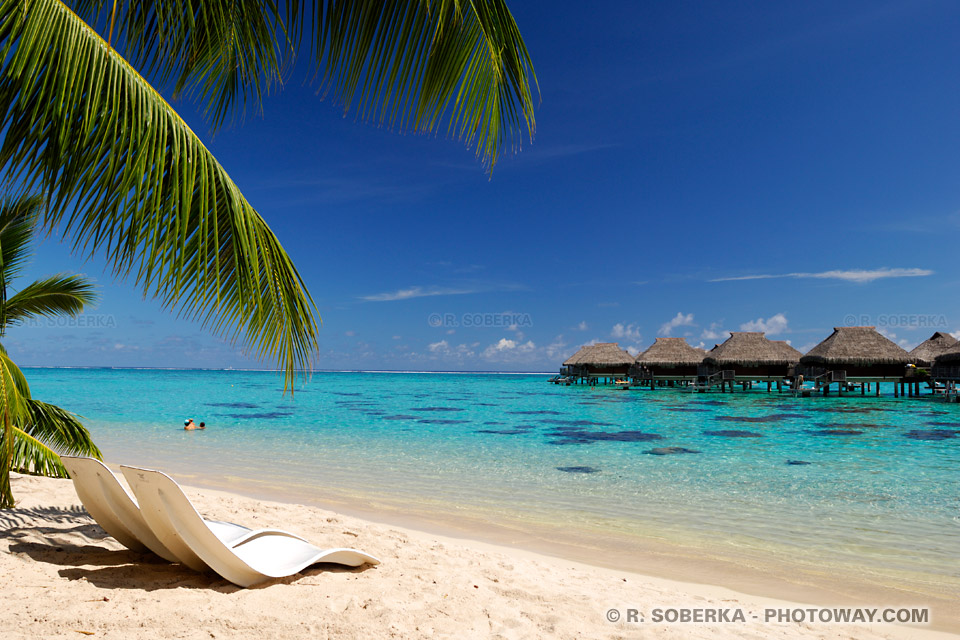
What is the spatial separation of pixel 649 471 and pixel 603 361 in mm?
34084

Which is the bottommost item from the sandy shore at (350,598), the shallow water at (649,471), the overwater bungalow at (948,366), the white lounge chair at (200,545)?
the shallow water at (649,471)

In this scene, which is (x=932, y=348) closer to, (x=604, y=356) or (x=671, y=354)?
(x=671, y=354)

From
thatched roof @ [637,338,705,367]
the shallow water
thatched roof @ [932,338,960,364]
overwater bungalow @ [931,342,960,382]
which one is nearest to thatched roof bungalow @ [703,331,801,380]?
thatched roof @ [637,338,705,367]

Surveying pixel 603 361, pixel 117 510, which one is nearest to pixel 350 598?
pixel 117 510

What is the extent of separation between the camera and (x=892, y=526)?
5.62 meters

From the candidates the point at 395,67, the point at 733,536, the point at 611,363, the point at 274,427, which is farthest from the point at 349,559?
the point at 611,363

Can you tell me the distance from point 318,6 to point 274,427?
1448 centimetres

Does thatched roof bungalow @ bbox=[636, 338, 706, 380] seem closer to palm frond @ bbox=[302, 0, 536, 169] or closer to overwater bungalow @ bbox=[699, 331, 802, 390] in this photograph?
overwater bungalow @ bbox=[699, 331, 802, 390]

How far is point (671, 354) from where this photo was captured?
37.3 meters

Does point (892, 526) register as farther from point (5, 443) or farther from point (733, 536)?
point (5, 443)

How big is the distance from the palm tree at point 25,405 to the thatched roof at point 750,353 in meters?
33.8

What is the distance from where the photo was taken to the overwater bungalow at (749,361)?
109ft

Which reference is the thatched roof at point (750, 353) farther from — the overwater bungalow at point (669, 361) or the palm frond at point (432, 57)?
the palm frond at point (432, 57)

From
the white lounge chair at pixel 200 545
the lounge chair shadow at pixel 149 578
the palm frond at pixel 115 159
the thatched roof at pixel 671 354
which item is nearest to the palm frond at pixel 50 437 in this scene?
the lounge chair shadow at pixel 149 578
